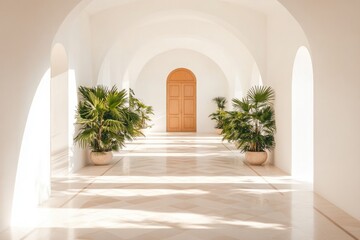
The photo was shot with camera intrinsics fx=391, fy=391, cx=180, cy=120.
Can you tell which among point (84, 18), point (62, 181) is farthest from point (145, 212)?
point (84, 18)

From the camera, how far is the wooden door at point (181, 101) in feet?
72.4

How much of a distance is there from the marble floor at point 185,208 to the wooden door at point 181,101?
1347 centimetres

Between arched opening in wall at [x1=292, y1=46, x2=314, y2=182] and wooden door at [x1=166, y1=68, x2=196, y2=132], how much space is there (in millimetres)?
14301

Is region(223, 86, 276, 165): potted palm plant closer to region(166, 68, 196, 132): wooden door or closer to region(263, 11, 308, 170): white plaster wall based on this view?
region(263, 11, 308, 170): white plaster wall

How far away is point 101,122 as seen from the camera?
8.83 m

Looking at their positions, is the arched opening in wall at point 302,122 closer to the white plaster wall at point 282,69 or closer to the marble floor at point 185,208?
the white plaster wall at point 282,69
